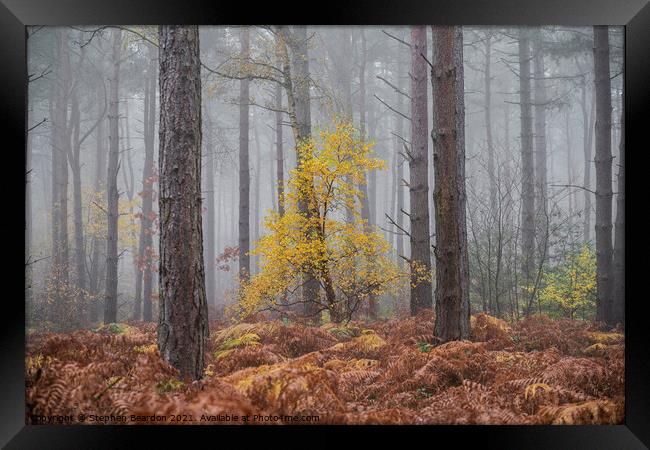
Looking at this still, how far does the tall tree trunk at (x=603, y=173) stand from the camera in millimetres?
7430

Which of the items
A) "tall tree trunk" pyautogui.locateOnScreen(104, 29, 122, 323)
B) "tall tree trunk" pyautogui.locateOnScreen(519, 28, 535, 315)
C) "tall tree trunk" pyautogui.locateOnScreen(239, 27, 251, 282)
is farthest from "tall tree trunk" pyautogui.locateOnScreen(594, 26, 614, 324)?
"tall tree trunk" pyautogui.locateOnScreen(104, 29, 122, 323)

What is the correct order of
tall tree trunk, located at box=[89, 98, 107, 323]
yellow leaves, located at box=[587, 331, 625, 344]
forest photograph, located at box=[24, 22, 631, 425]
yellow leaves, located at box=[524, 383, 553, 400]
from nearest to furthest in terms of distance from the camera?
forest photograph, located at box=[24, 22, 631, 425] → yellow leaves, located at box=[524, 383, 553, 400] → yellow leaves, located at box=[587, 331, 625, 344] → tall tree trunk, located at box=[89, 98, 107, 323]

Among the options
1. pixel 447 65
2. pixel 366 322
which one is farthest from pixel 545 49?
pixel 366 322

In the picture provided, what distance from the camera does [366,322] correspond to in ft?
23.1

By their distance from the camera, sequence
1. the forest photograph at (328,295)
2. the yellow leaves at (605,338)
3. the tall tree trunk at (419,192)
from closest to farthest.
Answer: the forest photograph at (328,295) → the yellow leaves at (605,338) → the tall tree trunk at (419,192)

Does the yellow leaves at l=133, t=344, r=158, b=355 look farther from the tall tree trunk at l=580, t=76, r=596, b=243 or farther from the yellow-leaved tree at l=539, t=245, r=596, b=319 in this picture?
the tall tree trunk at l=580, t=76, r=596, b=243

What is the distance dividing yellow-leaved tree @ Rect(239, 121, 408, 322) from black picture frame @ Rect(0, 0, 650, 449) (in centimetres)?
257

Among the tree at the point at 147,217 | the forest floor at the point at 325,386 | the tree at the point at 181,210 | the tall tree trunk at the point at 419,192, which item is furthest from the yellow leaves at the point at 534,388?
the tree at the point at 147,217

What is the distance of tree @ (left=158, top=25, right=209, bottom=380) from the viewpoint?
14.5 feet

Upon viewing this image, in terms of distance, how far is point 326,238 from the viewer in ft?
22.1

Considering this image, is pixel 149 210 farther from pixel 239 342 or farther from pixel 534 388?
pixel 534 388
